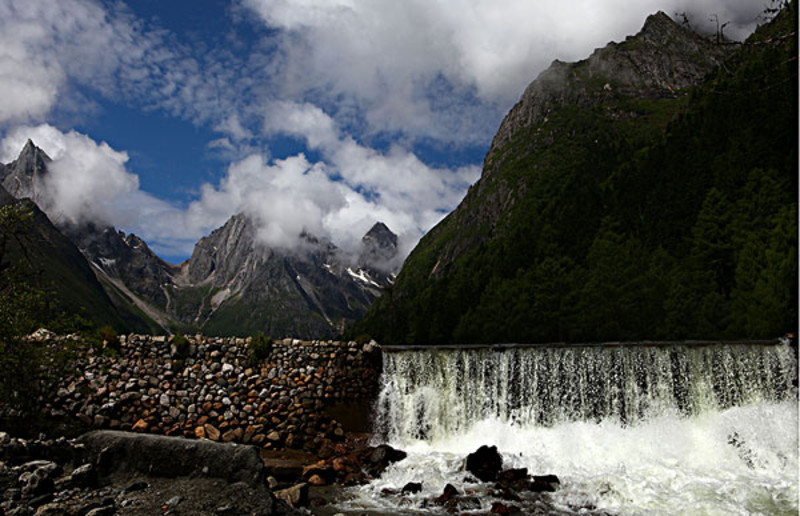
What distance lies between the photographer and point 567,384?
22.0 m

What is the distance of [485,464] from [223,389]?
40.5 ft

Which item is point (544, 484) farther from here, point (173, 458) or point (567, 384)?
point (173, 458)

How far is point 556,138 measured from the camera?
162 meters

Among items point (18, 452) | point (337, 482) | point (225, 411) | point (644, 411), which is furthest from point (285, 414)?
point (644, 411)

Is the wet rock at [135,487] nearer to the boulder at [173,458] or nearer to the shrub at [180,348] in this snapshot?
the boulder at [173,458]

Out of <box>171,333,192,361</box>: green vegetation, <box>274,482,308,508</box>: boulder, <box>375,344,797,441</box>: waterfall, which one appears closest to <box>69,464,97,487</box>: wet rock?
<box>274,482,308,508</box>: boulder

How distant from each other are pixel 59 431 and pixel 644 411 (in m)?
24.1

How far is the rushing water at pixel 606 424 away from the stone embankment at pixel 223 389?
2.40 m

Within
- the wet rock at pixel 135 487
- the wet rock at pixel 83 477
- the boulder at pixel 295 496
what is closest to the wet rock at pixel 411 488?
the boulder at pixel 295 496

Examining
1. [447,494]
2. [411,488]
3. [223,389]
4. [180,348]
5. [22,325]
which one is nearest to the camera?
[447,494]

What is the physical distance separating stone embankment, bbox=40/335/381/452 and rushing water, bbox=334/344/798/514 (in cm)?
240

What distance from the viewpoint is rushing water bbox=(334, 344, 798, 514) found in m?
14.7

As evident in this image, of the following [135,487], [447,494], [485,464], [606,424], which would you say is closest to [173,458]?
[135,487]

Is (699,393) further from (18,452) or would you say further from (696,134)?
(696,134)
